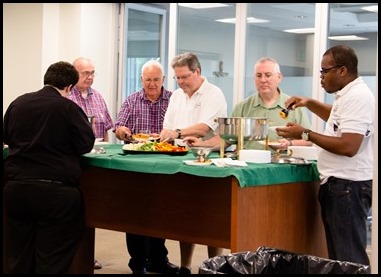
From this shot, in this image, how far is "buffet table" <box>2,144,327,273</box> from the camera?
2.80 m

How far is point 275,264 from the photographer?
223 cm

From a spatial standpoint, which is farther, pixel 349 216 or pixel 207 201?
pixel 207 201

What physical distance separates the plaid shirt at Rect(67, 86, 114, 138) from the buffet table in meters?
1.16

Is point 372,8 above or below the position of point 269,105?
above

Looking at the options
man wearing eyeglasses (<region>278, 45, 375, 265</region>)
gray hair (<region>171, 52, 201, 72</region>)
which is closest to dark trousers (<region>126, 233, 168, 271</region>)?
gray hair (<region>171, 52, 201, 72</region>)

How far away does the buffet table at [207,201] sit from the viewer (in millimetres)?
2799

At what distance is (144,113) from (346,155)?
73.8 inches

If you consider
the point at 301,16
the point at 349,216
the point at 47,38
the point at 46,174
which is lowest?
the point at 349,216

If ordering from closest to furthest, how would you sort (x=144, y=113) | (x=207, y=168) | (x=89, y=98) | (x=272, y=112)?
(x=207, y=168), (x=272, y=112), (x=144, y=113), (x=89, y=98)

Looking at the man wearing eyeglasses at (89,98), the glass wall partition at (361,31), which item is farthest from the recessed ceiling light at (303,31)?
the man wearing eyeglasses at (89,98)

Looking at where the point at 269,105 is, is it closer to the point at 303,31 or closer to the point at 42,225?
the point at 42,225

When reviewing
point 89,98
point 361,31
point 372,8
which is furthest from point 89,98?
point 372,8

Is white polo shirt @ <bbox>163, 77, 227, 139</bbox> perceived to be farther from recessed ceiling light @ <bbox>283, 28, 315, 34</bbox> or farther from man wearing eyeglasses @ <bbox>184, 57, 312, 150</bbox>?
recessed ceiling light @ <bbox>283, 28, 315, 34</bbox>

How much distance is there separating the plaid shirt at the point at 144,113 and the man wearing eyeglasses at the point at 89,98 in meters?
0.28
